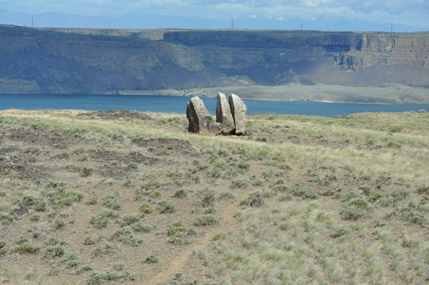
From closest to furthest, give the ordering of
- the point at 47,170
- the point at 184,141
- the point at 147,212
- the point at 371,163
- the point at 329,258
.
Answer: the point at 329,258 → the point at 147,212 → the point at 47,170 → the point at 371,163 → the point at 184,141

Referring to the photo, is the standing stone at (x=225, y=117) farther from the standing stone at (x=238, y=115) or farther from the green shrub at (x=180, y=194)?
the green shrub at (x=180, y=194)

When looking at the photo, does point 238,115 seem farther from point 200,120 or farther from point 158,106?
point 158,106

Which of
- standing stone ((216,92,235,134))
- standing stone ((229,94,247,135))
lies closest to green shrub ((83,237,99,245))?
standing stone ((216,92,235,134))

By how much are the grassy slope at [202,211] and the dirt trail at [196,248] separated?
0.04 metres

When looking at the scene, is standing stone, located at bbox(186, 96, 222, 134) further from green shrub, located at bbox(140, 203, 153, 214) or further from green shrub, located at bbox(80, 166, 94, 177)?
green shrub, located at bbox(140, 203, 153, 214)

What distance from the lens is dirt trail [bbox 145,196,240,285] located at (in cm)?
1219

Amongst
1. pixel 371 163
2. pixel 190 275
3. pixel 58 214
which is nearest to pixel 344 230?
pixel 190 275

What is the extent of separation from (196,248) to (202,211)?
2.69 meters

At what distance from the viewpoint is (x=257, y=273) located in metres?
12.4

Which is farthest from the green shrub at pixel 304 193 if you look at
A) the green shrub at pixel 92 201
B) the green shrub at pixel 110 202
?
the green shrub at pixel 92 201

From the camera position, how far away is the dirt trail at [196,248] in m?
12.2

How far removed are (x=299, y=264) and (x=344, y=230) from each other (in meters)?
2.46

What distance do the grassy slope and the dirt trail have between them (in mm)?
40

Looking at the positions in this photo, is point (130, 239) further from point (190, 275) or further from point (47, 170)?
point (47, 170)
